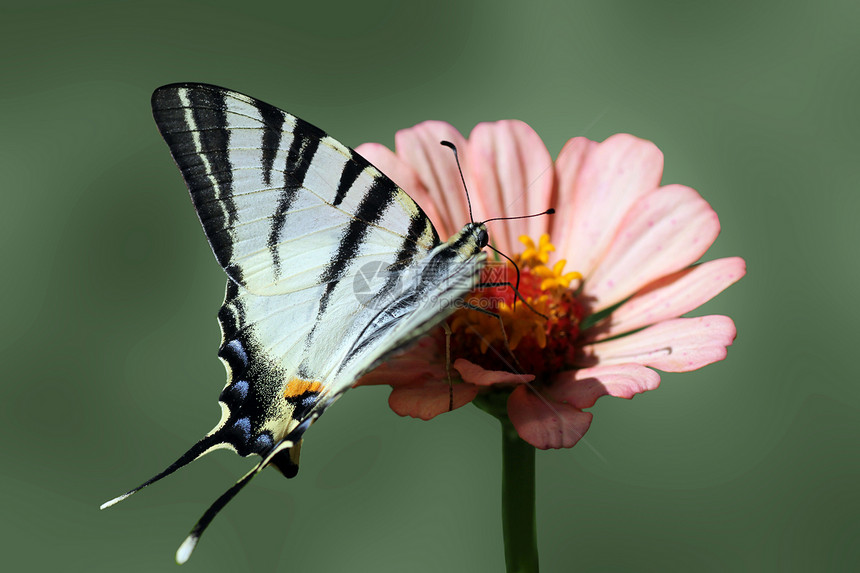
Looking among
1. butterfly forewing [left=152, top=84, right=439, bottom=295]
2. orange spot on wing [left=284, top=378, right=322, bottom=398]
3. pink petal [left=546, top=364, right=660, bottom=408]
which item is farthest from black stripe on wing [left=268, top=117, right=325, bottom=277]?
pink petal [left=546, top=364, right=660, bottom=408]

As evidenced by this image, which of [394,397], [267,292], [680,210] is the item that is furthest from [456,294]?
[680,210]

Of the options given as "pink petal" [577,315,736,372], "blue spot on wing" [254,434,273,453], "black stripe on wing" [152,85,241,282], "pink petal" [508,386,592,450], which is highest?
"black stripe on wing" [152,85,241,282]

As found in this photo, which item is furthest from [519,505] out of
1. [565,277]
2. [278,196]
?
[278,196]

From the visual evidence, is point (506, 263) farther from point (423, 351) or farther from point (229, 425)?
point (229, 425)

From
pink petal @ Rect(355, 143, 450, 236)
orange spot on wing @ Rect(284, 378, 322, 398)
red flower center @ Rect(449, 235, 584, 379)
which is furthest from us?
pink petal @ Rect(355, 143, 450, 236)

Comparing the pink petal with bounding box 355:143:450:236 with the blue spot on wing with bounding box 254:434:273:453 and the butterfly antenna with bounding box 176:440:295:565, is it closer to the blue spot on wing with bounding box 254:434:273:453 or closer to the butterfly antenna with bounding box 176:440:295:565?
the blue spot on wing with bounding box 254:434:273:453

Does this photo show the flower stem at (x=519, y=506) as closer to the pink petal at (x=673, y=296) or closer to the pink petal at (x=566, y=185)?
the pink petal at (x=673, y=296)
